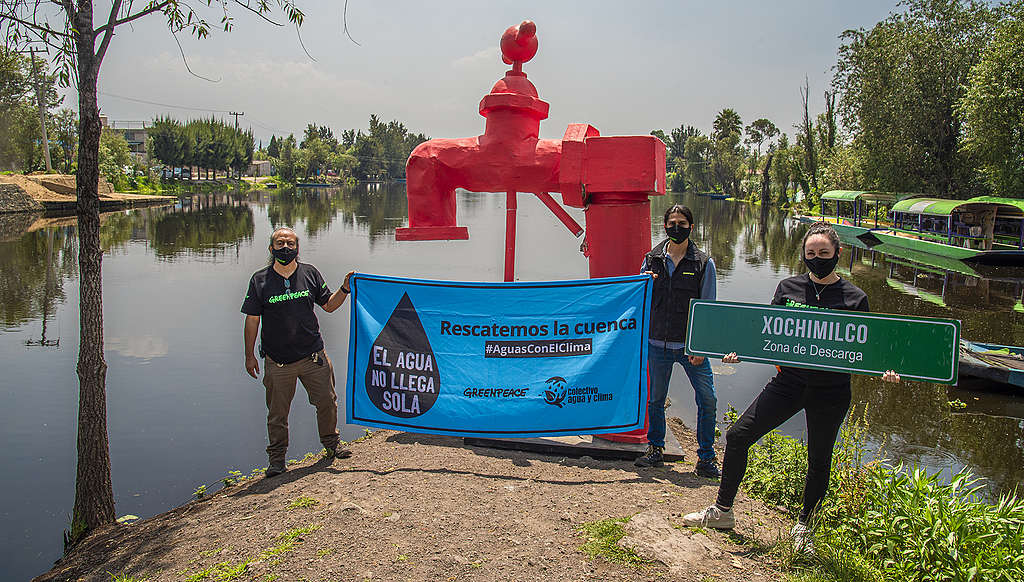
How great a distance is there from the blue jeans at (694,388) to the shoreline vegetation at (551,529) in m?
0.31

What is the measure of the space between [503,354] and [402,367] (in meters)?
0.88

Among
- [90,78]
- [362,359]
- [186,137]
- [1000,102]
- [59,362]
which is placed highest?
[186,137]

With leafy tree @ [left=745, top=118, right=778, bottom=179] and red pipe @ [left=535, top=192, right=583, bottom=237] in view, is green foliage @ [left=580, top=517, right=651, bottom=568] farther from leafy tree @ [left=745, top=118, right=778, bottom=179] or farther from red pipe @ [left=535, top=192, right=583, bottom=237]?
leafy tree @ [left=745, top=118, right=778, bottom=179]

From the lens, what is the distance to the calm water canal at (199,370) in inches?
277

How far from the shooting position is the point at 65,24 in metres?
4.96

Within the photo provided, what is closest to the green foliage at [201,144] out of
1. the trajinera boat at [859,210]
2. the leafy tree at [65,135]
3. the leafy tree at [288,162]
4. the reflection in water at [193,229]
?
the leafy tree at [288,162]

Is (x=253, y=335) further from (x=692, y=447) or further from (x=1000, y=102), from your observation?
(x=1000, y=102)

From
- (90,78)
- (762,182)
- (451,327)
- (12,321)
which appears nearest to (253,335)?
(451,327)

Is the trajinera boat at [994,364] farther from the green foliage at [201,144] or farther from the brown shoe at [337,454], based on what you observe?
the green foliage at [201,144]

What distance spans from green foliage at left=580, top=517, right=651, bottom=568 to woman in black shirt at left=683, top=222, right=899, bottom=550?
0.54m

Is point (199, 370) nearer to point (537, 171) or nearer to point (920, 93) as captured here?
point (537, 171)

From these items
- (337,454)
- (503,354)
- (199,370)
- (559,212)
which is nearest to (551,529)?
(503,354)

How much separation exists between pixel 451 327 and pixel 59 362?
9.13 meters

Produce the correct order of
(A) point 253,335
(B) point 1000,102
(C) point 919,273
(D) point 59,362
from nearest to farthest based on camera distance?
(A) point 253,335 < (D) point 59,362 < (C) point 919,273 < (B) point 1000,102
